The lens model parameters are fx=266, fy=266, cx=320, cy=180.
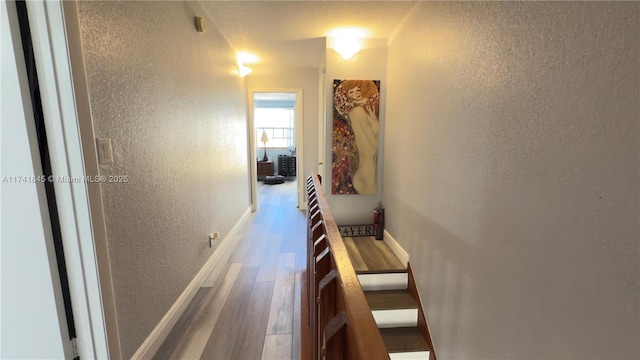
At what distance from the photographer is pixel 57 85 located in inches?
38.5

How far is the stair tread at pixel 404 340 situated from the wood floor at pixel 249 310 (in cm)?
84

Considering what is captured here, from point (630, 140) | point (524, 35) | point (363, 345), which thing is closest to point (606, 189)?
point (630, 140)

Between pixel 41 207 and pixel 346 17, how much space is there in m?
2.45

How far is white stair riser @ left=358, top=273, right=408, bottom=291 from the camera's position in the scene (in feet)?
8.05

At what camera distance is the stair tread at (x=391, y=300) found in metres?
2.28

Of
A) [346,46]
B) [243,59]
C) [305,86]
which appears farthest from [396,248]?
[243,59]

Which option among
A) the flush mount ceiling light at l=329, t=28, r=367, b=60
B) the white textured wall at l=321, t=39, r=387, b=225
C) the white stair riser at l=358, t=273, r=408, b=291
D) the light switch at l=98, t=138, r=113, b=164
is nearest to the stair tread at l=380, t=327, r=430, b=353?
the white stair riser at l=358, t=273, r=408, b=291

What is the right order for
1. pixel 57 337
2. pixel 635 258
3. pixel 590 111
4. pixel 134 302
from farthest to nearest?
pixel 134 302
pixel 57 337
pixel 590 111
pixel 635 258

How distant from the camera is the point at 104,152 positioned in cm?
116

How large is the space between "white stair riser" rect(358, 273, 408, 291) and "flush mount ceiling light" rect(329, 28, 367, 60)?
7.41 feet

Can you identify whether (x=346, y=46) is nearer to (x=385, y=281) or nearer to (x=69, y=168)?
(x=385, y=281)

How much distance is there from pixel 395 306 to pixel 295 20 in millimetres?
2713

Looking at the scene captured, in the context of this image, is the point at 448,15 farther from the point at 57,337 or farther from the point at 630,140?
the point at 57,337

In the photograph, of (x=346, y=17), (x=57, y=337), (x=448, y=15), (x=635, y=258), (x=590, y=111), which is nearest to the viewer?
(x=635, y=258)
